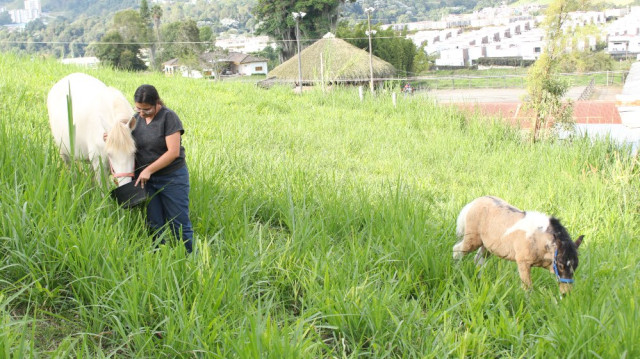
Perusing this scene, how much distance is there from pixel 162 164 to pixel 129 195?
0.31m

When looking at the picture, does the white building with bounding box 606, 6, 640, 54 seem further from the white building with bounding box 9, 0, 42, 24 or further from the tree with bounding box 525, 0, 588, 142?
the white building with bounding box 9, 0, 42, 24

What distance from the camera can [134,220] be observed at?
12.2 feet

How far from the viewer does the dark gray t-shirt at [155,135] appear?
378cm

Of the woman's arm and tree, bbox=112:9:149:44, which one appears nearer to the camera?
the woman's arm

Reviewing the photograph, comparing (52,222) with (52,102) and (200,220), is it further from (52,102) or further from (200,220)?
(52,102)

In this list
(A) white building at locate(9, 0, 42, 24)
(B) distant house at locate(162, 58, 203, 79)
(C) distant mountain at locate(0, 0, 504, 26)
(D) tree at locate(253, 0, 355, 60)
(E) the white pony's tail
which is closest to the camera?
(E) the white pony's tail

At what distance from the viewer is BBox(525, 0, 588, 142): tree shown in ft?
48.2

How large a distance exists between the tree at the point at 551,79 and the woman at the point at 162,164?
1130 cm

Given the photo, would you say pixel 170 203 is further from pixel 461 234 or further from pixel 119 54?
pixel 119 54

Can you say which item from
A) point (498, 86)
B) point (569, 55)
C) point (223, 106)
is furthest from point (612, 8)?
point (223, 106)

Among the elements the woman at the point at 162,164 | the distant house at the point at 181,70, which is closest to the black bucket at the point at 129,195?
the woman at the point at 162,164

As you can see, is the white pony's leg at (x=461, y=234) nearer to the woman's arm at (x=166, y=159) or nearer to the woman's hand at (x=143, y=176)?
the woman's arm at (x=166, y=159)

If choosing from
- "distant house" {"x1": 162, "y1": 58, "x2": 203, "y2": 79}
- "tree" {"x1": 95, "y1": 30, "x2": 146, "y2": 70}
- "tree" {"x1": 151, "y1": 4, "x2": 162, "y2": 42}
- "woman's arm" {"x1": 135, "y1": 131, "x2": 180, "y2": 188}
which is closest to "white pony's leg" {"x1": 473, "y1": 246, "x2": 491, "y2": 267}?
"woman's arm" {"x1": 135, "y1": 131, "x2": 180, "y2": 188}

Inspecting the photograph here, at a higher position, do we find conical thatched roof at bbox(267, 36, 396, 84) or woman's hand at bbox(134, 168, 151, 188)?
conical thatched roof at bbox(267, 36, 396, 84)
